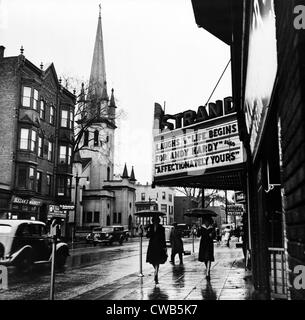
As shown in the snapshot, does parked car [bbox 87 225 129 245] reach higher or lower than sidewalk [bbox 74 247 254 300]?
higher

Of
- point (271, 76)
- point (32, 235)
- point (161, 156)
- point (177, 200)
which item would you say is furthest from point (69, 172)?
point (177, 200)

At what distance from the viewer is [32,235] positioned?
1449 centimetres

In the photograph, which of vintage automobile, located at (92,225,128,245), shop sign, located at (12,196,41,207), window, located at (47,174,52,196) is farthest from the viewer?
window, located at (47,174,52,196)

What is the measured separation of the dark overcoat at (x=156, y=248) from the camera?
11.1m

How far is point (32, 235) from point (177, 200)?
82.3 m

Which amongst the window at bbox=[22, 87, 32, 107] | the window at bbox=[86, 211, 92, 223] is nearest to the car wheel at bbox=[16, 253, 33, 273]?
the window at bbox=[22, 87, 32, 107]

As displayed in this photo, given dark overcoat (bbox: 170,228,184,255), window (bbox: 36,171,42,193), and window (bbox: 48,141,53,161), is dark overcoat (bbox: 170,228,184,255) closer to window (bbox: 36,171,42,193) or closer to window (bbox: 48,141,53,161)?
window (bbox: 36,171,42,193)

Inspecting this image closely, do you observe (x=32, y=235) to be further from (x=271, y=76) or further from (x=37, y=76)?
(x=37, y=76)

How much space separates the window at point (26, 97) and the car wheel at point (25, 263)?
23.4 m

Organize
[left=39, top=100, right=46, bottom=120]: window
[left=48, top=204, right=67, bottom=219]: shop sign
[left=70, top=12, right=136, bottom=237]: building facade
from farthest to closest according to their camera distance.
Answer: [left=70, top=12, right=136, bottom=237]: building facade
[left=39, top=100, right=46, bottom=120]: window
[left=48, top=204, right=67, bottom=219]: shop sign

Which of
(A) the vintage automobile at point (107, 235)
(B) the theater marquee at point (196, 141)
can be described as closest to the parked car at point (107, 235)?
(A) the vintage automobile at point (107, 235)

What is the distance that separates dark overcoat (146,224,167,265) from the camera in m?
11.1

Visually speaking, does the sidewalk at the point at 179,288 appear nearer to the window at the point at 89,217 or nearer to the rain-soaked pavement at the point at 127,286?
the rain-soaked pavement at the point at 127,286

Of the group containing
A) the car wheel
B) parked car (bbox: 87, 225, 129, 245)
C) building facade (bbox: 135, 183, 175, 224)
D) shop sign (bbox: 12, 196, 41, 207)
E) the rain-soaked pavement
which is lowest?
the rain-soaked pavement
